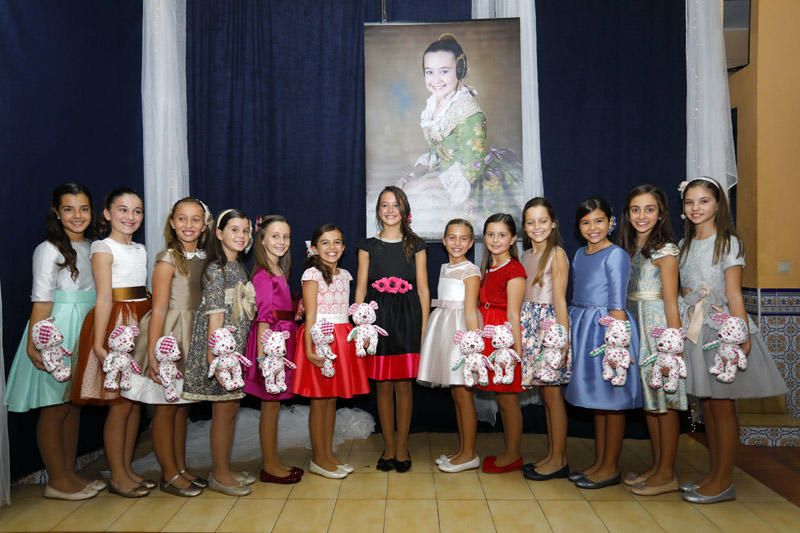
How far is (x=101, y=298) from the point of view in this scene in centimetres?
271

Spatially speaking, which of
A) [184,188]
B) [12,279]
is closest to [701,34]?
[184,188]

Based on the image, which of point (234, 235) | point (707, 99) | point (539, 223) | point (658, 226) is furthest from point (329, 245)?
point (707, 99)

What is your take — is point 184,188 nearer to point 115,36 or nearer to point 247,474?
point 115,36

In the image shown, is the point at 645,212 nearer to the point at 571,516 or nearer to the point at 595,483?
the point at 595,483

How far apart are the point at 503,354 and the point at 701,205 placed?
1256mm

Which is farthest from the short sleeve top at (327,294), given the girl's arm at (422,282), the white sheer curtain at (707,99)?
the white sheer curtain at (707,99)

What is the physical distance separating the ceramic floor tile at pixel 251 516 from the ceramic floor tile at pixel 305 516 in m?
0.04

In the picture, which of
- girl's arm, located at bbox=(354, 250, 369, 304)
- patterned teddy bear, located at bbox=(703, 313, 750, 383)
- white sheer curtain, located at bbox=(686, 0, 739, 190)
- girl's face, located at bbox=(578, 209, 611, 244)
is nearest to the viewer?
patterned teddy bear, located at bbox=(703, 313, 750, 383)

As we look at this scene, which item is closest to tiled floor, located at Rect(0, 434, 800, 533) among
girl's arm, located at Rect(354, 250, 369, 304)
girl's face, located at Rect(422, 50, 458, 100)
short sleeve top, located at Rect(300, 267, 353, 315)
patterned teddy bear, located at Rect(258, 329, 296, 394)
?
patterned teddy bear, located at Rect(258, 329, 296, 394)

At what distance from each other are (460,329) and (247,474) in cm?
141

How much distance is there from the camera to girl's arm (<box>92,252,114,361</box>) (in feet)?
8.79

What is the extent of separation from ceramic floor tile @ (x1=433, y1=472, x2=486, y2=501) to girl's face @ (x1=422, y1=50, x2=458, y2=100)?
8.02 ft

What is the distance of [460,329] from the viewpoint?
3.03 metres

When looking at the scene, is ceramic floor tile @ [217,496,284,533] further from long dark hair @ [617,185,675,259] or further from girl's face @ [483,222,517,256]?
long dark hair @ [617,185,675,259]
